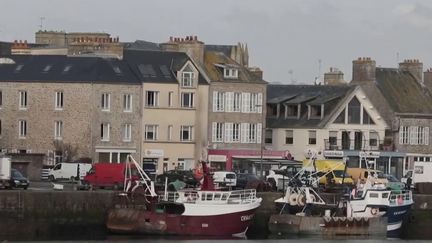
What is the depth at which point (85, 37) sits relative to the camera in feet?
374

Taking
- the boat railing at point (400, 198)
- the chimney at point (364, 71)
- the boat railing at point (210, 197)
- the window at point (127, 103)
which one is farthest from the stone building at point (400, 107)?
the boat railing at point (210, 197)

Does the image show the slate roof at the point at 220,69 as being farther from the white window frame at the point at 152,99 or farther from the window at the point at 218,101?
the white window frame at the point at 152,99

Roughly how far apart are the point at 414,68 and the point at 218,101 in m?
18.5

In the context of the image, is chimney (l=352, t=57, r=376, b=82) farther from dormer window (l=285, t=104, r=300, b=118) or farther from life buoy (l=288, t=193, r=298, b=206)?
life buoy (l=288, t=193, r=298, b=206)

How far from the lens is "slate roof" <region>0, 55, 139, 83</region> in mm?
101688

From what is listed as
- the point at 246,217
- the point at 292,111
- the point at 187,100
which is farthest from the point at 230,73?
the point at 246,217

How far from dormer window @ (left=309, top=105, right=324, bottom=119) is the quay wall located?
3482 cm

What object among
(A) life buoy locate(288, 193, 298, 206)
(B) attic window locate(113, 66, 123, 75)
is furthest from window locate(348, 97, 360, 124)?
(A) life buoy locate(288, 193, 298, 206)

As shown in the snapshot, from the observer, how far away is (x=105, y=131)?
334 feet

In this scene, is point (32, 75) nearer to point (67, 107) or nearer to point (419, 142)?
point (67, 107)

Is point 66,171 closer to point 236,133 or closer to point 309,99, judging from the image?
point 236,133

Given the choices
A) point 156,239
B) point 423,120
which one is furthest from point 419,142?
point 156,239

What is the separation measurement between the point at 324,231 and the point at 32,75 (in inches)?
1291

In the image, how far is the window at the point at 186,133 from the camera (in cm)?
10500
